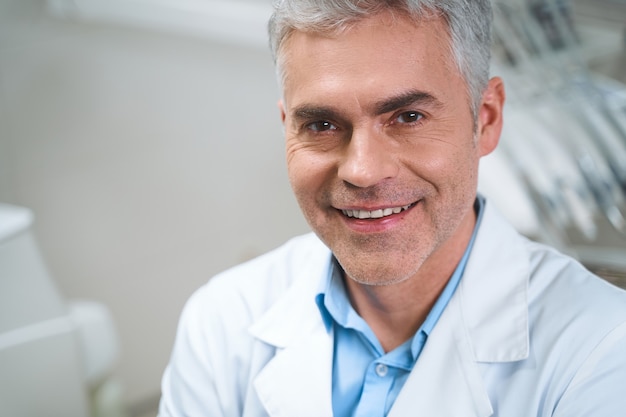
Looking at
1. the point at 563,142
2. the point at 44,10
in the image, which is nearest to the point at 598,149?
the point at 563,142

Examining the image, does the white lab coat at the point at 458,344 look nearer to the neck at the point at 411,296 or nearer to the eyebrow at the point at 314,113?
the neck at the point at 411,296

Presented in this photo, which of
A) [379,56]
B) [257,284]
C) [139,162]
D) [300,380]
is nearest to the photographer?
[379,56]

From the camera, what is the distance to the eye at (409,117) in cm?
79

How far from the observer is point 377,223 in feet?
2.65

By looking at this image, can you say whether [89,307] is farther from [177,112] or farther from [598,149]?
[598,149]

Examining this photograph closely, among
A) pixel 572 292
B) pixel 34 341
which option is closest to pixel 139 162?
pixel 34 341

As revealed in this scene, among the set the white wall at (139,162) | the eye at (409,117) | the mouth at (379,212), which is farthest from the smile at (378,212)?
the white wall at (139,162)

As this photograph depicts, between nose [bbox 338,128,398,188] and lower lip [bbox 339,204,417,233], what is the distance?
0.19 ft

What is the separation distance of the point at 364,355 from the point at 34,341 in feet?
1.86

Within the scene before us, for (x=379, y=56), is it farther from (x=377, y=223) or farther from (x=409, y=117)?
(x=377, y=223)

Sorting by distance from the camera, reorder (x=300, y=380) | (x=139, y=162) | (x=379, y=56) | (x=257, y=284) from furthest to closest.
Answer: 1. (x=139, y=162)
2. (x=257, y=284)
3. (x=300, y=380)
4. (x=379, y=56)

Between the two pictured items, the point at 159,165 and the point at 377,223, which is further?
the point at 159,165

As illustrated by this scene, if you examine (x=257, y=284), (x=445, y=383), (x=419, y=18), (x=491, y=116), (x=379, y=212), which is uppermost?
(x=419, y=18)

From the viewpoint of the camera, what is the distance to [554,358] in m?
0.76
